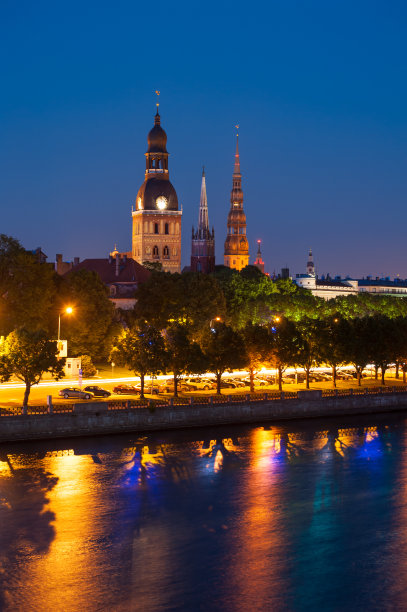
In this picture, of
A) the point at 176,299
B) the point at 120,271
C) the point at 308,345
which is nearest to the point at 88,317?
the point at 176,299

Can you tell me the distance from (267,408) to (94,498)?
32.3m

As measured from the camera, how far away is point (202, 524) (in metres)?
50.5

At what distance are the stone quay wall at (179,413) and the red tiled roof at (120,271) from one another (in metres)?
66.7

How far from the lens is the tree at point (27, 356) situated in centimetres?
7369

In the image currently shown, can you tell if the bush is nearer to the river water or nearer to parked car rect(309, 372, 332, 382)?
the river water

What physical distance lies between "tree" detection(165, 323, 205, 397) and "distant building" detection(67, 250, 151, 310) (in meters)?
56.3

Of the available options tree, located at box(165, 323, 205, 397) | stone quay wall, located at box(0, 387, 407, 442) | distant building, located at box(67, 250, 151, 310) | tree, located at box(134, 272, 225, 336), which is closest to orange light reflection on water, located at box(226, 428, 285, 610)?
stone quay wall, located at box(0, 387, 407, 442)

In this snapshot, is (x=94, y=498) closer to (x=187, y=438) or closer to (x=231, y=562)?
(x=231, y=562)

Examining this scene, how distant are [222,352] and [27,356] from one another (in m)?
23.9

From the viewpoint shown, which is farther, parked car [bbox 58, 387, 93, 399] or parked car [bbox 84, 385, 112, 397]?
parked car [bbox 84, 385, 112, 397]

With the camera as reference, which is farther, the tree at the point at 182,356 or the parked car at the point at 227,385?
the parked car at the point at 227,385

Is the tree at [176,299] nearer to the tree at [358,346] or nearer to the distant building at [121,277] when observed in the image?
the tree at [358,346]

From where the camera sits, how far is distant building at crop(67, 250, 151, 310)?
476 feet

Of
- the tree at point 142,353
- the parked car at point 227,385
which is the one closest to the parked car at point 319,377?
the parked car at point 227,385
